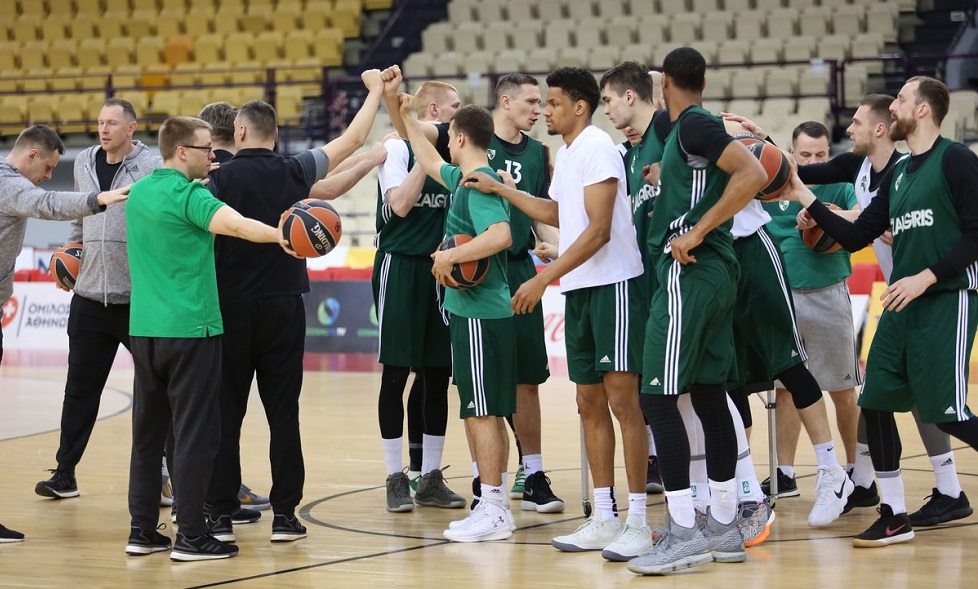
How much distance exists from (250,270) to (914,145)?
10.3 feet

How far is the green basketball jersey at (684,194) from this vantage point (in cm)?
514

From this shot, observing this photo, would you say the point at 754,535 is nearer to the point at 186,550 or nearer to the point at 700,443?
the point at 700,443

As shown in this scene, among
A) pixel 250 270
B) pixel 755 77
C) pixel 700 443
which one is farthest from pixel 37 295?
pixel 700 443

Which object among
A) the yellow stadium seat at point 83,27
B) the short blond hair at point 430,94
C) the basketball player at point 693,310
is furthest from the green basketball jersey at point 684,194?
the yellow stadium seat at point 83,27

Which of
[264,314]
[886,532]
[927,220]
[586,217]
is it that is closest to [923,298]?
[927,220]

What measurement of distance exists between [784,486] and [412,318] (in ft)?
7.48

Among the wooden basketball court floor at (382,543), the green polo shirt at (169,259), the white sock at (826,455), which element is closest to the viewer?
the wooden basketball court floor at (382,543)

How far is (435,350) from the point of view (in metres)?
6.77

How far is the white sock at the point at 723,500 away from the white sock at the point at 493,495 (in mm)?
1034

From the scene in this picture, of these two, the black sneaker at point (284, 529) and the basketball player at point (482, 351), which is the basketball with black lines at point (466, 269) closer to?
the basketball player at point (482, 351)

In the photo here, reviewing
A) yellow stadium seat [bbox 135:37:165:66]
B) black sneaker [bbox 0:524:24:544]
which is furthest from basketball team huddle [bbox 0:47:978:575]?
yellow stadium seat [bbox 135:37:165:66]

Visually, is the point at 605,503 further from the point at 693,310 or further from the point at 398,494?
the point at 398,494

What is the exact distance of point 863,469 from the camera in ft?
21.4

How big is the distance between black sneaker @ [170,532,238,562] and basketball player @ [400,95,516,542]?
1.04 metres
